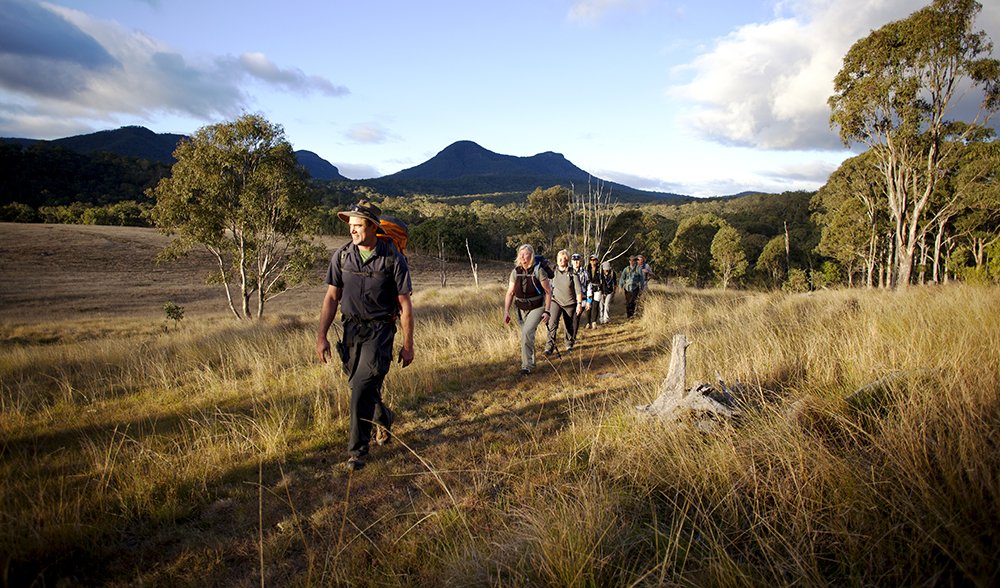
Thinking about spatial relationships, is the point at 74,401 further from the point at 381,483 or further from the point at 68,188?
the point at 68,188

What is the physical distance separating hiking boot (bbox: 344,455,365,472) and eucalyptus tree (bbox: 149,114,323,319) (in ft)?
47.7

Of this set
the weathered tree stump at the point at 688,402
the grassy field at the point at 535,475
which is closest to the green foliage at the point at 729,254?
the grassy field at the point at 535,475

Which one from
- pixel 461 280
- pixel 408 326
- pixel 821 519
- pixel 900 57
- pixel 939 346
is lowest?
pixel 461 280

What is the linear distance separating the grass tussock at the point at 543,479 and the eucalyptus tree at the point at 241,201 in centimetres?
1113

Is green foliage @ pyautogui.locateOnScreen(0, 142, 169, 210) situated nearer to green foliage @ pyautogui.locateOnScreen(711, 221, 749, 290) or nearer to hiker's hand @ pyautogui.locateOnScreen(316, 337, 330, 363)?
green foliage @ pyautogui.locateOnScreen(711, 221, 749, 290)

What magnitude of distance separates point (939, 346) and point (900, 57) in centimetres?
1734

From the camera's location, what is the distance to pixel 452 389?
18.9 ft

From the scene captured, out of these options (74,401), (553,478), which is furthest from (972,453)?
(74,401)

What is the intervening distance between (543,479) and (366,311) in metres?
2.01

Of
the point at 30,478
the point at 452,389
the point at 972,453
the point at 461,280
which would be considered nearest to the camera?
the point at 972,453

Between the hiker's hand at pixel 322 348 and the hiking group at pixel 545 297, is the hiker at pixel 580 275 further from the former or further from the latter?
the hiker's hand at pixel 322 348

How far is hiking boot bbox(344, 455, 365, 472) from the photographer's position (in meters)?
3.46

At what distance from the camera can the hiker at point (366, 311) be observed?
363 centimetres

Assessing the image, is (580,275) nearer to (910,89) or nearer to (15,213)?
(910,89)
